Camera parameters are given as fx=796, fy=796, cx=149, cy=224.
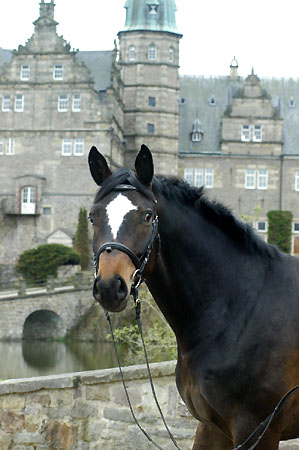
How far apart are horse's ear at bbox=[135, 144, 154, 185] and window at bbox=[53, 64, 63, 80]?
36.0m

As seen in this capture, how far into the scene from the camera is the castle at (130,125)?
38.7 meters

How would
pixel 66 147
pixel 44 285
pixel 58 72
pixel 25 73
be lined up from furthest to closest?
pixel 66 147, pixel 25 73, pixel 58 72, pixel 44 285

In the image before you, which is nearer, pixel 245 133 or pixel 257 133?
pixel 257 133

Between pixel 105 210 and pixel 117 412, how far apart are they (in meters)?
2.44

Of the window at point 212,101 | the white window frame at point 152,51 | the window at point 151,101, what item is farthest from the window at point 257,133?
the white window frame at point 152,51

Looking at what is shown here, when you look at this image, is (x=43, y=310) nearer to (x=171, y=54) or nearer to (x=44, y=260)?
(x=44, y=260)

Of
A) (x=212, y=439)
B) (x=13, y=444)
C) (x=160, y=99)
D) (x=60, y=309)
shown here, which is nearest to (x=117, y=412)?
(x=13, y=444)

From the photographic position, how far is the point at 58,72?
127 ft

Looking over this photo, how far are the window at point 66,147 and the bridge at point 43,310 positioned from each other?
790 cm

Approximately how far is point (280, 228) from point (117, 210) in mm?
37930

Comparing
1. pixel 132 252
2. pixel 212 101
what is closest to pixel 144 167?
pixel 132 252

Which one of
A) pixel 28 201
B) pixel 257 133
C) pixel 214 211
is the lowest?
pixel 214 211

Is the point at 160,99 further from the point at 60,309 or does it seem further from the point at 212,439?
the point at 212,439

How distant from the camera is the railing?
3234 cm
